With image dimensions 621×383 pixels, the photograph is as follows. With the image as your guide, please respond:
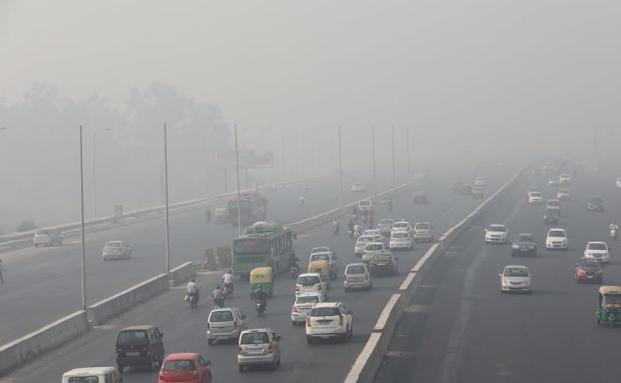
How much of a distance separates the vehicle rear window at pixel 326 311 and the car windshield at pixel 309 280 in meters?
11.4

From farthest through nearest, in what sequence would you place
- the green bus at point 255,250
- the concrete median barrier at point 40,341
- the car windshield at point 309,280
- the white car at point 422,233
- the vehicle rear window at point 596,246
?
the white car at point 422,233, the vehicle rear window at point 596,246, the green bus at point 255,250, the car windshield at point 309,280, the concrete median barrier at point 40,341

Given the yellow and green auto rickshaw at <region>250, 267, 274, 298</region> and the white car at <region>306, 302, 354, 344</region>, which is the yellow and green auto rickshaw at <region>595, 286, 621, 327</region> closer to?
the white car at <region>306, 302, 354, 344</region>

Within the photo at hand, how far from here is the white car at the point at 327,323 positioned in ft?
124

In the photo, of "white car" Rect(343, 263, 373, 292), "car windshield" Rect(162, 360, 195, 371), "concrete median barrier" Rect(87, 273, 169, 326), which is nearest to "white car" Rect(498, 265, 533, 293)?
"white car" Rect(343, 263, 373, 292)

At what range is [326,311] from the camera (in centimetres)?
3797

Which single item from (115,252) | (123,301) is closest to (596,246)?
(123,301)

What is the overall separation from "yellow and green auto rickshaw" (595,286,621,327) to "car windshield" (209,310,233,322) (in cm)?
1354

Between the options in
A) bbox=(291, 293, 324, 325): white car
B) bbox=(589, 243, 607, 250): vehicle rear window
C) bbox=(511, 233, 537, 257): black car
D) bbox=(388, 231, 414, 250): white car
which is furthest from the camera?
bbox=(388, 231, 414, 250): white car

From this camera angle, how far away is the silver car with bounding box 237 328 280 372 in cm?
3328

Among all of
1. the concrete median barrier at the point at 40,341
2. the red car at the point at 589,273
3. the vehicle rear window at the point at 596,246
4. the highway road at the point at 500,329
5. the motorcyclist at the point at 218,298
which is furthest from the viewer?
the vehicle rear window at the point at 596,246

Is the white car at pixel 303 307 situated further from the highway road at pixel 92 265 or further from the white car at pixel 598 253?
the white car at pixel 598 253

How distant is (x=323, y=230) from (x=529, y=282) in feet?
163

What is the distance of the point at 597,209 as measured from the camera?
11069 cm

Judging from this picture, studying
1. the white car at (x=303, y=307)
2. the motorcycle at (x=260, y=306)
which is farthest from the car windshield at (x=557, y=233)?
the white car at (x=303, y=307)
